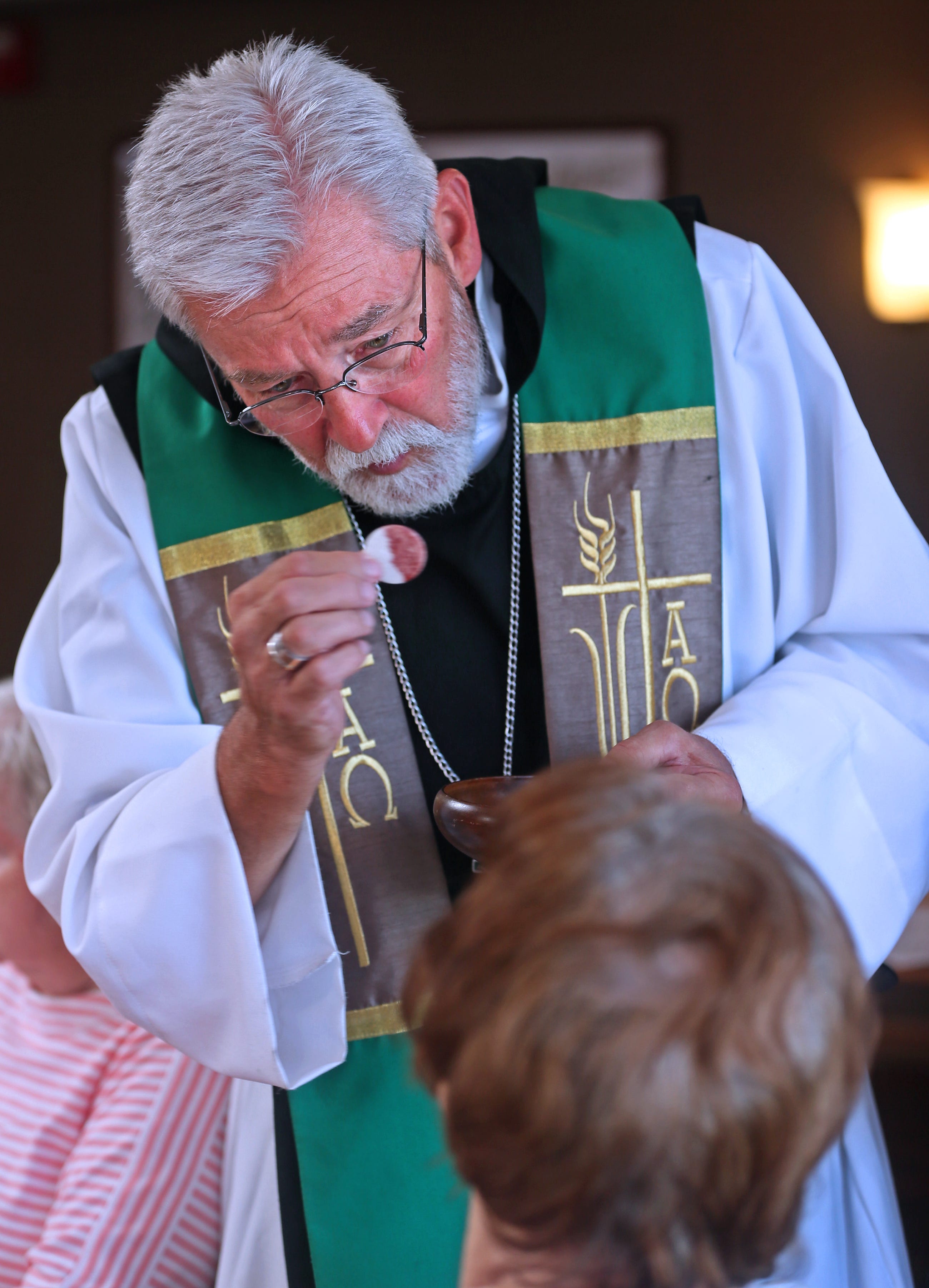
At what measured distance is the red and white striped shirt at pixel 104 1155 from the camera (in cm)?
210

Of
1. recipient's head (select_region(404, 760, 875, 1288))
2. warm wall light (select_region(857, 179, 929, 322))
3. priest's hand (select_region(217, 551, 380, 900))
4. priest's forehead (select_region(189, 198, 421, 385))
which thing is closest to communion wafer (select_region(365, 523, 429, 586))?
priest's hand (select_region(217, 551, 380, 900))

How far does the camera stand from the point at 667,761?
4.83 ft

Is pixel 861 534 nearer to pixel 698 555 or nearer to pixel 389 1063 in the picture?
pixel 698 555

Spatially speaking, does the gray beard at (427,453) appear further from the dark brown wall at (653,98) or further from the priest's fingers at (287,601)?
the dark brown wall at (653,98)

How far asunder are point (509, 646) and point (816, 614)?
0.46 meters

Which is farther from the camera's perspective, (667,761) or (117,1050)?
(117,1050)

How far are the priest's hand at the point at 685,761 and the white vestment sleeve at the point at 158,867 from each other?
48 centimetres

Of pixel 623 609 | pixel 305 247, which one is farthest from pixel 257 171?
pixel 623 609

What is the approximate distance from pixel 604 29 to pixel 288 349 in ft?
11.8

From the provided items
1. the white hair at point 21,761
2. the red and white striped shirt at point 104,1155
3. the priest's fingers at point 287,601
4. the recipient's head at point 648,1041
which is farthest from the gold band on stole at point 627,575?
the white hair at point 21,761

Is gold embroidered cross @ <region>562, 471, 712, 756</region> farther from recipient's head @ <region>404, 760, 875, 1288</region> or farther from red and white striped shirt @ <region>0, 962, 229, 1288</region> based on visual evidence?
red and white striped shirt @ <region>0, 962, 229, 1288</region>

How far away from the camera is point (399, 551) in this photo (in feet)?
4.70

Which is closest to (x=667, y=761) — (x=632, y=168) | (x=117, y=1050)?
(x=117, y=1050)

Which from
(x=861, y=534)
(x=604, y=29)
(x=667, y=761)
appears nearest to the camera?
A: (x=667, y=761)
